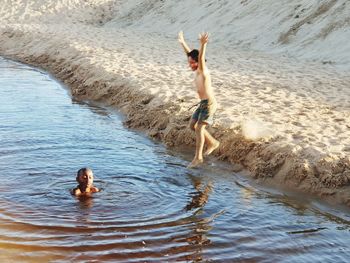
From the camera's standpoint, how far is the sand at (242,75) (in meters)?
8.46

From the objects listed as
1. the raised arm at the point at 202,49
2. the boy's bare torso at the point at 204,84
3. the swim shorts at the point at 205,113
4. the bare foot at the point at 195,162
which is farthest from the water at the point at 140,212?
the raised arm at the point at 202,49

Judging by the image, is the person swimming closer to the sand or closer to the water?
the water

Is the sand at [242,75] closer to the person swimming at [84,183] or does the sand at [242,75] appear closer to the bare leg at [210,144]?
the bare leg at [210,144]

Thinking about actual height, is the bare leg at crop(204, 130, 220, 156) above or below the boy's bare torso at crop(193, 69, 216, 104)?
below

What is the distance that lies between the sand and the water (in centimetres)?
58

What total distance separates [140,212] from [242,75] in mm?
8681

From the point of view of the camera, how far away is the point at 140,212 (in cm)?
679

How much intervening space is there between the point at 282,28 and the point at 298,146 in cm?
1374

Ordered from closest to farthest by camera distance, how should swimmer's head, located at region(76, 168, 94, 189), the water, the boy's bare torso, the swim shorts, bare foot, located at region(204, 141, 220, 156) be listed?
the water → swimmer's head, located at region(76, 168, 94, 189) → the boy's bare torso → the swim shorts → bare foot, located at region(204, 141, 220, 156)

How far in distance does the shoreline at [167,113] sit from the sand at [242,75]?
2 cm

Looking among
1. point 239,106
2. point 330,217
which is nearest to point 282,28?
point 239,106

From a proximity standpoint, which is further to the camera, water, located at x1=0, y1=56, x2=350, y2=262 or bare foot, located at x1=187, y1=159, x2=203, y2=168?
bare foot, located at x1=187, y1=159, x2=203, y2=168

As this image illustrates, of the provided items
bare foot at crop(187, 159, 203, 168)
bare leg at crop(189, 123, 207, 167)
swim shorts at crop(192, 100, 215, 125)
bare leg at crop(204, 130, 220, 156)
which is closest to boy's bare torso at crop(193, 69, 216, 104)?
swim shorts at crop(192, 100, 215, 125)

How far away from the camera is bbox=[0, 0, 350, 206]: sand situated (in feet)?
27.8
